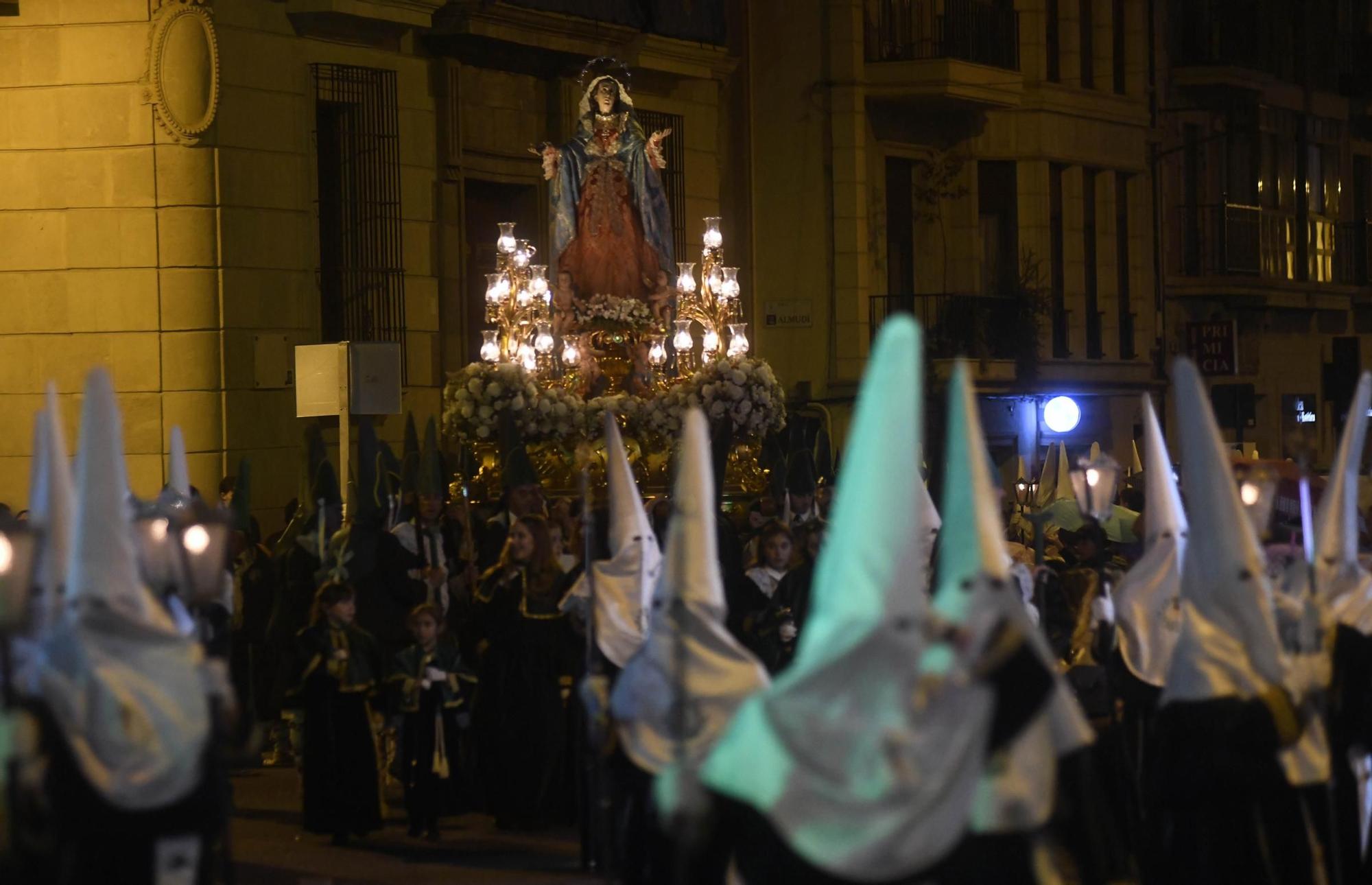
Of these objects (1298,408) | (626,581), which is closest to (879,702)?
(626,581)

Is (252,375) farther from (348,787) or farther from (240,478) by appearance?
(348,787)

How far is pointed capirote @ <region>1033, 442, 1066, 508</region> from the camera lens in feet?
71.8

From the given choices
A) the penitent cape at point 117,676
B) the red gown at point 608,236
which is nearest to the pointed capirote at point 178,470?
the penitent cape at point 117,676

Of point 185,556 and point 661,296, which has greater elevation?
point 661,296

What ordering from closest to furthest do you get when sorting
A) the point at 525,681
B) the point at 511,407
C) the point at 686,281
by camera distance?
the point at 525,681, the point at 511,407, the point at 686,281

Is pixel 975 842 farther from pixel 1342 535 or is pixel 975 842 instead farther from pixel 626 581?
pixel 626 581

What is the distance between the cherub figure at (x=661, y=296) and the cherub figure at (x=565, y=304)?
0.67 meters

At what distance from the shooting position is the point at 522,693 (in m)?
13.7

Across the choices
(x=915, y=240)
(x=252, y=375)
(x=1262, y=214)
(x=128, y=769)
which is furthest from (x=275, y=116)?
(x=1262, y=214)

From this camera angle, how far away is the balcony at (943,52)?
29531 mm

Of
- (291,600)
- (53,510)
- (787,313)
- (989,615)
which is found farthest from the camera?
(787,313)

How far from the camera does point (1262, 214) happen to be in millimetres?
37406

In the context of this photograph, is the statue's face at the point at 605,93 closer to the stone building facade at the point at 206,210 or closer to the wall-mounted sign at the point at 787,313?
the stone building facade at the point at 206,210

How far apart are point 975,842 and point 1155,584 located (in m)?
4.54
